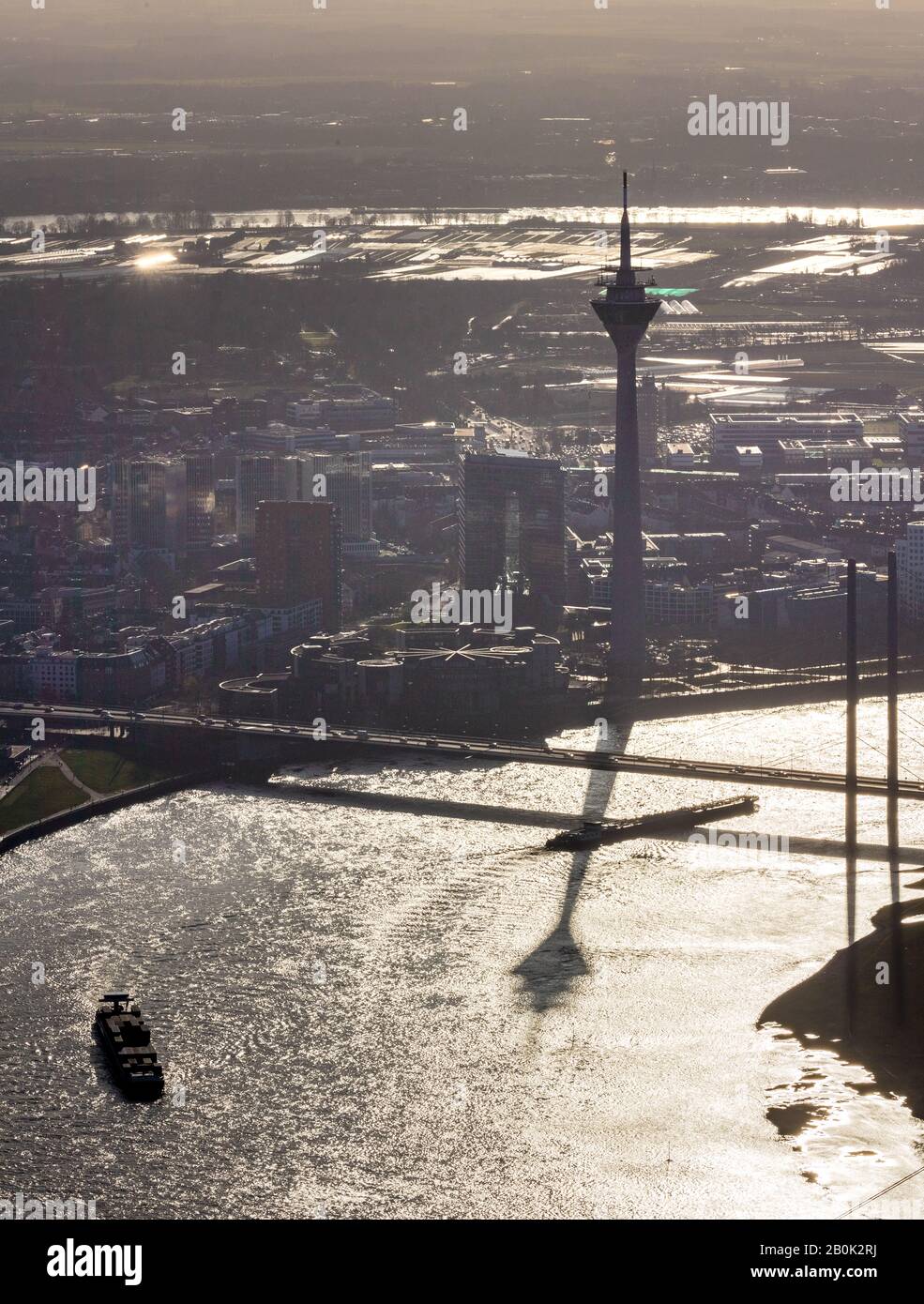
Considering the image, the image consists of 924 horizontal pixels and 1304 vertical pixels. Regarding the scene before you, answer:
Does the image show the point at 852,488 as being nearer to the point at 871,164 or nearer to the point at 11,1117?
the point at 11,1117

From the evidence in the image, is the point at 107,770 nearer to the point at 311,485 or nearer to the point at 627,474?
the point at 627,474

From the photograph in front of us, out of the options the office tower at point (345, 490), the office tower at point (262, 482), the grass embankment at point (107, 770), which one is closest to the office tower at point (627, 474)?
the grass embankment at point (107, 770)

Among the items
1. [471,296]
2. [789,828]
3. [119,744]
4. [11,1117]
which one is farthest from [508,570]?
[471,296]

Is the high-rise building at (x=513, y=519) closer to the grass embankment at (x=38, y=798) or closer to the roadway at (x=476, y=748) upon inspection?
the roadway at (x=476, y=748)

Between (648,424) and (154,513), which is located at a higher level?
(648,424)

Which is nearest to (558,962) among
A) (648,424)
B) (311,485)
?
(311,485)

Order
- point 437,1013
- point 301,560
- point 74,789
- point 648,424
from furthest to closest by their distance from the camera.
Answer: point 648,424 < point 301,560 < point 74,789 < point 437,1013
